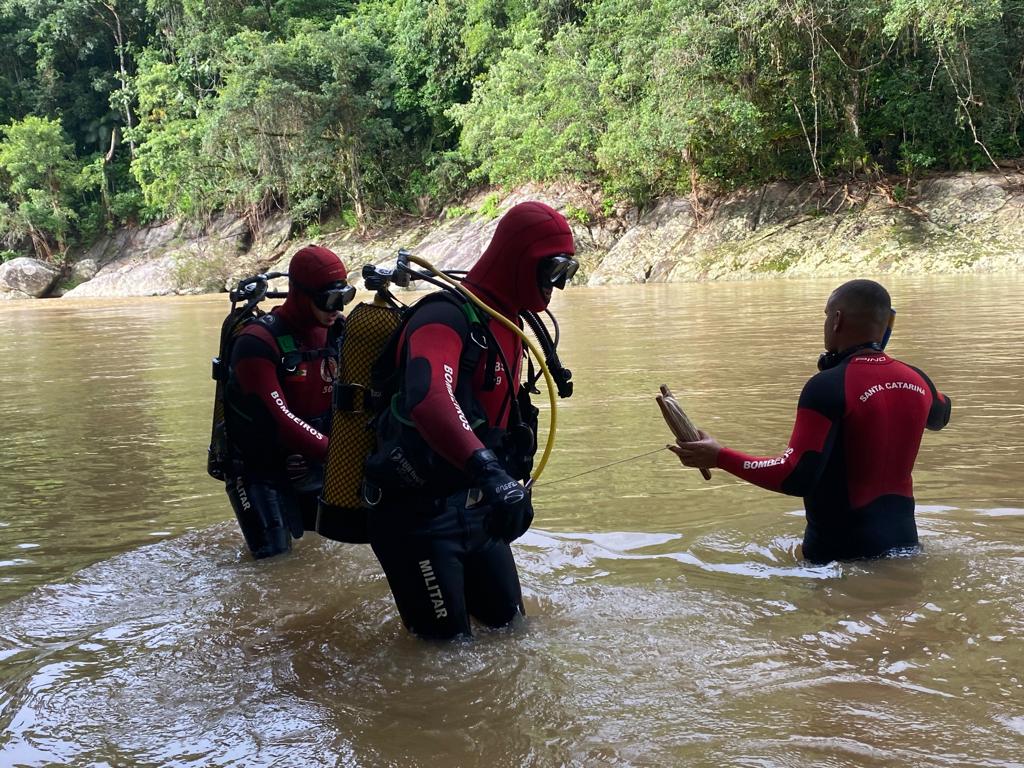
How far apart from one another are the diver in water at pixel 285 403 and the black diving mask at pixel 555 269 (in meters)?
1.49

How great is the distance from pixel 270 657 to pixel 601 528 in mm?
1911

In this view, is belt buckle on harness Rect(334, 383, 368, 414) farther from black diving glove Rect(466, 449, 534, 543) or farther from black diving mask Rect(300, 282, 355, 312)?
black diving mask Rect(300, 282, 355, 312)

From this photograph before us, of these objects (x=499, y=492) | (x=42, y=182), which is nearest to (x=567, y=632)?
(x=499, y=492)

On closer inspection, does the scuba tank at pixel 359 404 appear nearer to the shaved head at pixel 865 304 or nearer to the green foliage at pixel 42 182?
the shaved head at pixel 865 304

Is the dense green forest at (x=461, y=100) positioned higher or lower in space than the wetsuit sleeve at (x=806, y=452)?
higher

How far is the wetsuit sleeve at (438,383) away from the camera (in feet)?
8.52

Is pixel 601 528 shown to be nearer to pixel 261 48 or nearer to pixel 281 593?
pixel 281 593

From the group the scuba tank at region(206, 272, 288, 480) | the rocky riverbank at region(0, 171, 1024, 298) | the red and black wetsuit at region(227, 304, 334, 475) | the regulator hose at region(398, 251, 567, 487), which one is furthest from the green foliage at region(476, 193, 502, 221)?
the regulator hose at region(398, 251, 567, 487)

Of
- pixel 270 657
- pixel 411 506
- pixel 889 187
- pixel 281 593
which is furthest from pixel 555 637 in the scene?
pixel 889 187

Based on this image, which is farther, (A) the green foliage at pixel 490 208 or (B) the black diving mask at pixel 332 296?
(A) the green foliage at pixel 490 208

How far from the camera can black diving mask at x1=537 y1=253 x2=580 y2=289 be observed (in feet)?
9.49

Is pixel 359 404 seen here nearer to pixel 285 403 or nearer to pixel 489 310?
pixel 489 310

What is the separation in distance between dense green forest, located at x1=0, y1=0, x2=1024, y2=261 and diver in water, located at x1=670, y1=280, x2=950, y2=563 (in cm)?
2055

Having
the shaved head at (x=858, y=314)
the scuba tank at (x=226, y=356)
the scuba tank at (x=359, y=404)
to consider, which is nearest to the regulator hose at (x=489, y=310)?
the scuba tank at (x=359, y=404)
